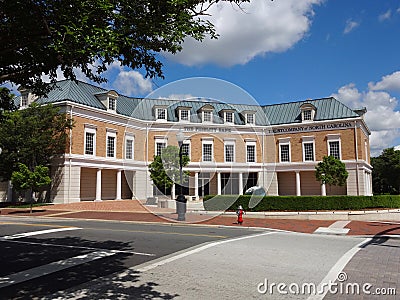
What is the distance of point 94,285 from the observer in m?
7.23

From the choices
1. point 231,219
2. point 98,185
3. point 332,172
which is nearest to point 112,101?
point 98,185

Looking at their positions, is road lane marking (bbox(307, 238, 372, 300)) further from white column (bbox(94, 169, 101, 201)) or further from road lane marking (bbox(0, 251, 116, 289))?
white column (bbox(94, 169, 101, 201))

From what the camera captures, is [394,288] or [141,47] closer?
[141,47]

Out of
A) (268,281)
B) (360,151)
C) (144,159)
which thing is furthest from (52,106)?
(360,151)

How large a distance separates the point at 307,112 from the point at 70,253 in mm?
37706

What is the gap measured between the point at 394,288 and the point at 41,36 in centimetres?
794

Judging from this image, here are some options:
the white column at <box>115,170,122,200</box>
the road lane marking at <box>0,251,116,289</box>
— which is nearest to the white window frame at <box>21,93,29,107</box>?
the white column at <box>115,170,122,200</box>

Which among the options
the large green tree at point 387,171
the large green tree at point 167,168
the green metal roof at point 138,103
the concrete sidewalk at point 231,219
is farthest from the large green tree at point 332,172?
the large green tree at point 387,171

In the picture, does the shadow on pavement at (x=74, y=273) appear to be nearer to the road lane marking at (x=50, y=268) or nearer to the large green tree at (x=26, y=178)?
the road lane marking at (x=50, y=268)

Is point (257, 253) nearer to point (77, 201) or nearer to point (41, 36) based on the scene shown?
point (41, 36)

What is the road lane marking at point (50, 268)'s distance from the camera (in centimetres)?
776

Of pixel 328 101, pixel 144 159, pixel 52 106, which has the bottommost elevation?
pixel 144 159

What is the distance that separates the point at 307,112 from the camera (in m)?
43.6

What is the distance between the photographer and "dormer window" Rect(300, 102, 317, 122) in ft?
141
